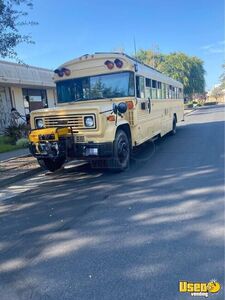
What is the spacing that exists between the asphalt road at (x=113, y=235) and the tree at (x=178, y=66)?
157 feet

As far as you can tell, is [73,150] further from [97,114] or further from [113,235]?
[113,235]

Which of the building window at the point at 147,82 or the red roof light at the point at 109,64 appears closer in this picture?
the red roof light at the point at 109,64

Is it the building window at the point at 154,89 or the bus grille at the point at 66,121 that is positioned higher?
the building window at the point at 154,89

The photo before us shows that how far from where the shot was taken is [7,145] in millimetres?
13305

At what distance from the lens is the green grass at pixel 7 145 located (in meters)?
12.1

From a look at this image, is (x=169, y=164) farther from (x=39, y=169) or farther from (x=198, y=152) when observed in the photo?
(x=39, y=169)

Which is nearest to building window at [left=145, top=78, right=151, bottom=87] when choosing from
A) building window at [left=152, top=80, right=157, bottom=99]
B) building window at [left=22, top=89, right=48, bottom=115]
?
building window at [left=152, top=80, right=157, bottom=99]

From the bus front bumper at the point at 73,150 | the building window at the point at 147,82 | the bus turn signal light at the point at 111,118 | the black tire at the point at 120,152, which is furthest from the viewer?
the building window at the point at 147,82

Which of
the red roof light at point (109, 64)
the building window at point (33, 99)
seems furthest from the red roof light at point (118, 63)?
the building window at point (33, 99)

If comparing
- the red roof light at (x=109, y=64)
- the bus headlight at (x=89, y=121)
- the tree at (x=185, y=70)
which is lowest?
the bus headlight at (x=89, y=121)

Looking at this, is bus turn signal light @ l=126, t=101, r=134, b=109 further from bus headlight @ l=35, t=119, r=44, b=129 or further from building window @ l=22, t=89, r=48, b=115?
building window @ l=22, t=89, r=48, b=115

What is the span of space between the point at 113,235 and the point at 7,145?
34.5 feet

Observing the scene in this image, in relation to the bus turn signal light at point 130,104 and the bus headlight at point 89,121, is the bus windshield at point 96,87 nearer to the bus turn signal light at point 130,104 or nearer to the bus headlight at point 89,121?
the bus turn signal light at point 130,104

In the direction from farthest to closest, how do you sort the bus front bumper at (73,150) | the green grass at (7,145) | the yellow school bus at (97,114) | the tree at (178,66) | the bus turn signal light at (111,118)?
1. the tree at (178,66)
2. the green grass at (7,145)
3. the bus turn signal light at (111,118)
4. the yellow school bus at (97,114)
5. the bus front bumper at (73,150)
